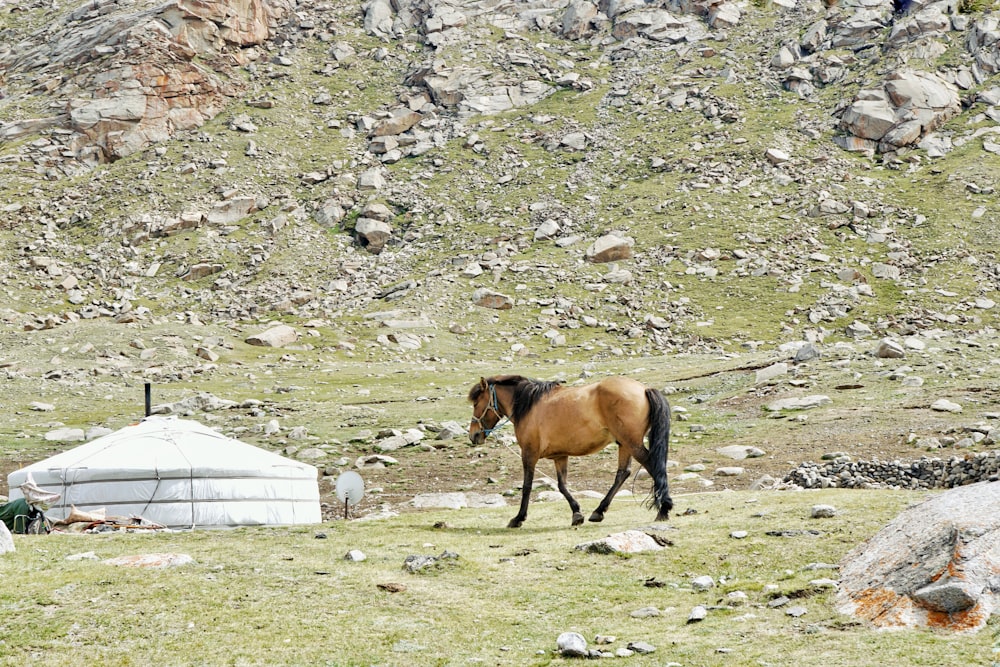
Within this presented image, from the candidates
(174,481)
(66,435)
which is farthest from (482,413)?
(66,435)

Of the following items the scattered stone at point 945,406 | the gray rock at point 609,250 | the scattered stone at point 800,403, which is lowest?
the scattered stone at point 800,403

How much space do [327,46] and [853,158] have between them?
69278 millimetres

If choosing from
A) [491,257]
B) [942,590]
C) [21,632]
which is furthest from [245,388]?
[942,590]

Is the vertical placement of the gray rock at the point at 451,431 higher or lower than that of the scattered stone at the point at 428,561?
lower

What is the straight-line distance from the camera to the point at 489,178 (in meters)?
97.8

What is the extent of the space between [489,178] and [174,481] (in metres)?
79.3

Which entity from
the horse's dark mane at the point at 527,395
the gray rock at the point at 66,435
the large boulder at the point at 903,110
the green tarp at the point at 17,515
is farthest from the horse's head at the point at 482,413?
the large boulder at the point at 903,110

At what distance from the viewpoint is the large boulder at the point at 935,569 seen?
27.6 feet

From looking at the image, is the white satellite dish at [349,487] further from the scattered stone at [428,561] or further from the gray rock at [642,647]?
the gray rock at [642,647]

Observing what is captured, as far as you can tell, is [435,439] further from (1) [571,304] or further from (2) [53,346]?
(1) [571,304]

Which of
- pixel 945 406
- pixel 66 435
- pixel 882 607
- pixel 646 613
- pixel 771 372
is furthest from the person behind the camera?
pixel 771 372

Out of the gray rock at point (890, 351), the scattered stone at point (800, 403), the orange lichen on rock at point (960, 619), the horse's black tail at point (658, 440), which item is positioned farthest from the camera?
the gray rock at point (890, 351)

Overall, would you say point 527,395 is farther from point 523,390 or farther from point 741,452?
point 741,452

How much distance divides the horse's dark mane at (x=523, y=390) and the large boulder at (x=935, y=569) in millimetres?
7439
